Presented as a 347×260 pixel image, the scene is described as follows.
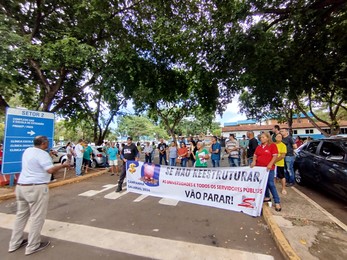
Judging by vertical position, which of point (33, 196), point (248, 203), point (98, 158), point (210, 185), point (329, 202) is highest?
point (33, 196)

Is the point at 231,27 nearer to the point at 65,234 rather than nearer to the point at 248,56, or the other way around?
the point at 248,56

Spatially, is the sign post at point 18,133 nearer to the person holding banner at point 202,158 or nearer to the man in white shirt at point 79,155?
the man in white shirt at point 79,155

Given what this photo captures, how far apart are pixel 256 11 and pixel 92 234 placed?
7.20 meters

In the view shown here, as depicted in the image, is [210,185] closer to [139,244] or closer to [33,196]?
[139,244]

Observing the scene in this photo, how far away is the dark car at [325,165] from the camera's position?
5.16 meters

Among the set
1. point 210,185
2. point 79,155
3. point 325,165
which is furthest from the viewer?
point 79,155

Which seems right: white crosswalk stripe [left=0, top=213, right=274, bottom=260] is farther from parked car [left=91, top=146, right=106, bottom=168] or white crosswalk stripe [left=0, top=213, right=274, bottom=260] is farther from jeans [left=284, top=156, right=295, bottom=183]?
parked car [left=91, top=146, right=106, bottom=168]

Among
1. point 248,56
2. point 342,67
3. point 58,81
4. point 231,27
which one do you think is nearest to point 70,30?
point 58,81

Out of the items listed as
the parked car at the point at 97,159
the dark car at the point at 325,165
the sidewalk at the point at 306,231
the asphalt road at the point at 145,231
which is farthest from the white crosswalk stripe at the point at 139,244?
the parked car at the point at 97,159

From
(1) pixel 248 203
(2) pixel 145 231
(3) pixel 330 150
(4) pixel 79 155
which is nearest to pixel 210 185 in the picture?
(1) pixel 248 203

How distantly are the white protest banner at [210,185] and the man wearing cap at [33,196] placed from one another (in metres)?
3.21

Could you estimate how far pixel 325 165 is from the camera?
583 centimetres

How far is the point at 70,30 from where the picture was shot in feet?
33.3

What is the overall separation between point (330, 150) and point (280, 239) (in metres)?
4.12
